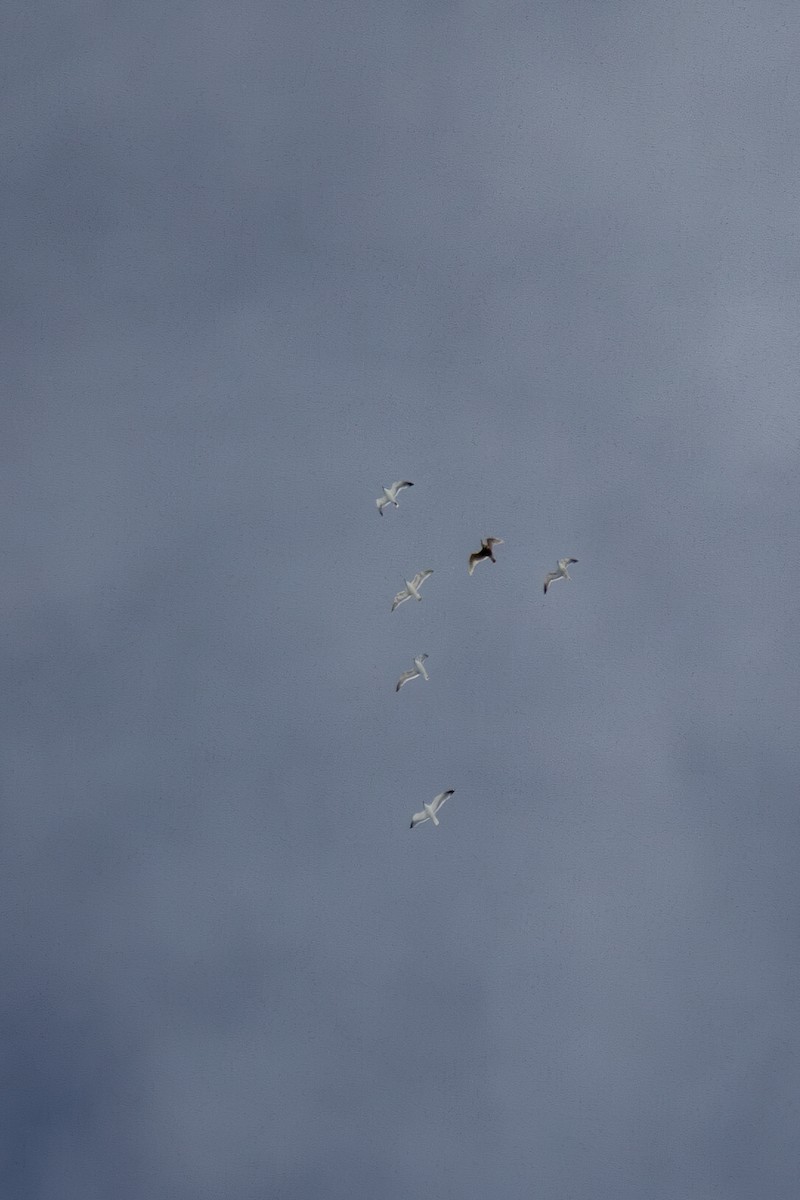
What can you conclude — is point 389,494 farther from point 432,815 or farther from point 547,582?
point 432,815

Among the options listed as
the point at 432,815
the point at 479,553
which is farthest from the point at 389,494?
the point at 432,815

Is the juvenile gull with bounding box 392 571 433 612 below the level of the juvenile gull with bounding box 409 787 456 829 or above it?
above

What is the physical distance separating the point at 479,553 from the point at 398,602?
7995 millimetres

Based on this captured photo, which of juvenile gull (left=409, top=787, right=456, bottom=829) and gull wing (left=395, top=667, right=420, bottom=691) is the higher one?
gull wing (left=395, top=667, right=420, bottom=691)

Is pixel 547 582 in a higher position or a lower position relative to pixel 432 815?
higher

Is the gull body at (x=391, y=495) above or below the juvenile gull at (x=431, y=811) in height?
above

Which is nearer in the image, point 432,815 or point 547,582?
point 432,815

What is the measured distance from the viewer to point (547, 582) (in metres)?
146

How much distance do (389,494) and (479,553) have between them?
350 inches

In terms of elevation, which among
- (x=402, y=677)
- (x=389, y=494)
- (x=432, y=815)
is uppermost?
(x=389, y=494)

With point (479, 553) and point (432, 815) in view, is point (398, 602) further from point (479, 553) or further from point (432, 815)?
point (432, 815)

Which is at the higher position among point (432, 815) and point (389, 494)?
point (389, 494)

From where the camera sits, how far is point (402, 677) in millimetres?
143500

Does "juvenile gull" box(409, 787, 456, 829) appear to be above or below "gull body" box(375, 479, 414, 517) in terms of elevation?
below
